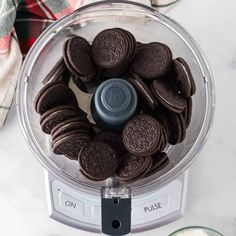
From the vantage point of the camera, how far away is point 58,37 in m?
0.76

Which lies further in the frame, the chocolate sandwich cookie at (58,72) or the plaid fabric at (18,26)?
the plaid fabric at (18,26)

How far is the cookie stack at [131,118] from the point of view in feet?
2.20

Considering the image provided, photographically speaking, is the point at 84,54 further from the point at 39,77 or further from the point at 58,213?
the point at 58,213

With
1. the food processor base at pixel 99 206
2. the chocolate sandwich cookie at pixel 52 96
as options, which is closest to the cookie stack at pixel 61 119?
the chocolate sandwich cookie at pixel 52 96

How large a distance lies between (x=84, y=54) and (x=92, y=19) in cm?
9

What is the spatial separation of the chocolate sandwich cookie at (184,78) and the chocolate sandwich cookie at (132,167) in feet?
0.29

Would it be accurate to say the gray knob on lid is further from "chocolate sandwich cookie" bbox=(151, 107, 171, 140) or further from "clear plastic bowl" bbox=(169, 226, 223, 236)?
"clear plastic bowl" bbox=(169, 226, 223, 236)

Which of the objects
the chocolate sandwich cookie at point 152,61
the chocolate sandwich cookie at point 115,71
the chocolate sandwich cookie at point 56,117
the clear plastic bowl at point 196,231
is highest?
the chocolate sandwich cookie at point 152,61

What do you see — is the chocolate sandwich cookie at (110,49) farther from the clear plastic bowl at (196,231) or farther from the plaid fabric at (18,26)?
the clear plastic bowl at (196,231)

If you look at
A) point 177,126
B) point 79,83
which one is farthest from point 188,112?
point 79,83

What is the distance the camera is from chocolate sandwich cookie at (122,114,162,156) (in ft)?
2.18

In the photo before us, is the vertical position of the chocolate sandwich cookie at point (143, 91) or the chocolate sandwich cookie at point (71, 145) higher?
the chocolate sandwich cookie at point (143, 91)

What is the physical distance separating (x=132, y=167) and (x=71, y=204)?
14 cm

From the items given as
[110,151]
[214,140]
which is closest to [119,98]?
[110,151]
